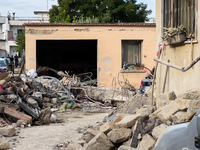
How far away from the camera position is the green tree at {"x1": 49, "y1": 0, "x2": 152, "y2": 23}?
98.1 feet

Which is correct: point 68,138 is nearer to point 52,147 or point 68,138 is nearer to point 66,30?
point 52,147

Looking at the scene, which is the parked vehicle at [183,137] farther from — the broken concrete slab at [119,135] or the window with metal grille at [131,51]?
the window with metal grille at [131,51]

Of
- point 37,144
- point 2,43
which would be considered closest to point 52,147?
point 37,144

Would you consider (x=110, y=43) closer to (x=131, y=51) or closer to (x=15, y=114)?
(x=131, y=51)

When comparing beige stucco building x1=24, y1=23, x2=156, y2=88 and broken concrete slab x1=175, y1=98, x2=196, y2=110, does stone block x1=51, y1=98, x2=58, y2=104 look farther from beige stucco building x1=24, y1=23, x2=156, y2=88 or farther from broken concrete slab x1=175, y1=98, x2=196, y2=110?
broken concrete slab x1=175, y1=98, x2=196, y2=110

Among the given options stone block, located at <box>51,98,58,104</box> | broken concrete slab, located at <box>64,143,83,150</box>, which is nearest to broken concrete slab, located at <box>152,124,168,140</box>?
broken concrete slab, located at <box>64,143,83,150</box>

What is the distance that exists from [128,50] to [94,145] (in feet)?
40.7

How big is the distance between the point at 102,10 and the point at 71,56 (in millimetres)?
9280

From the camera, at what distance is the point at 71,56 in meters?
23.2

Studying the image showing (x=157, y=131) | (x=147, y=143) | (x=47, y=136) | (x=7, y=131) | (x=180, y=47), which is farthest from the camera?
(x=47, y=136)

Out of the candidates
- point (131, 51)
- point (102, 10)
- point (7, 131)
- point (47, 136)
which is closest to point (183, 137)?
point (47, 136)

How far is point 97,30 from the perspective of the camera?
16797 mm

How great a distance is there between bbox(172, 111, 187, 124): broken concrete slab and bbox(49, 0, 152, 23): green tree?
81.9ft

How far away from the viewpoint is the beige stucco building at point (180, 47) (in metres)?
6.29
